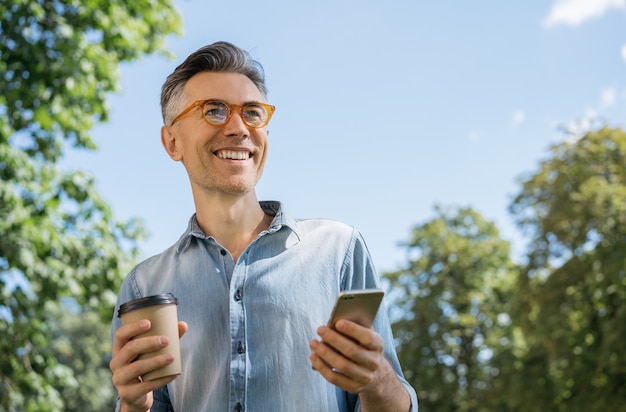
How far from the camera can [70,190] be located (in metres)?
8.45

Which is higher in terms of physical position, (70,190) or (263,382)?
(70,190)

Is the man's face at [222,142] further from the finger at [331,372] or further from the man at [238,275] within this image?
the finger at [331,372]

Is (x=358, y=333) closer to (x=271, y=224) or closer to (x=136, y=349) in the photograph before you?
(x=136, y=349)

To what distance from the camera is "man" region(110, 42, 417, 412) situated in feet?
7.16

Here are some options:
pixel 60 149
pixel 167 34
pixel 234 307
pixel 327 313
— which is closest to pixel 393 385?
pixel 327 313

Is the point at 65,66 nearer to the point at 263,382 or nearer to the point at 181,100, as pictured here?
the point at 181,100

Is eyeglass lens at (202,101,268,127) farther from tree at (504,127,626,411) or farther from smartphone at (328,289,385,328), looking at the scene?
tree at (504,127,626,411)

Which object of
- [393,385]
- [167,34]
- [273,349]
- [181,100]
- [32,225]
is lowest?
[393,385]

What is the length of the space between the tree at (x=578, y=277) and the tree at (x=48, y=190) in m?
11.2

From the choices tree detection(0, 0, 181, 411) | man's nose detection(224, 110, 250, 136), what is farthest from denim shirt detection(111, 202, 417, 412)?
tree detection(0, 0, 181, 411)

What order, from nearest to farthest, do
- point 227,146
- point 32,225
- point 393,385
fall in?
point 393,385, point 227,146, point 32,225

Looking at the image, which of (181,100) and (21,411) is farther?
(21,411)

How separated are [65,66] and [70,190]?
4.09ft

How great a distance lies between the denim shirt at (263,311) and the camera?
2.19 m
